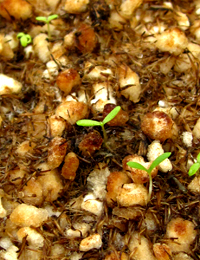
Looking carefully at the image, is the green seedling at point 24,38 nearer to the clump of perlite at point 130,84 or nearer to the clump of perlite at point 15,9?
the clump of perlite at point 15,9

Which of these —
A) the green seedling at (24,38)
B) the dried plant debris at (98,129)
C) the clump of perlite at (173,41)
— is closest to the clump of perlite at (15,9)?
the dried plant debris at (98,129)

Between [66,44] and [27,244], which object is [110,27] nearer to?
[66,44]

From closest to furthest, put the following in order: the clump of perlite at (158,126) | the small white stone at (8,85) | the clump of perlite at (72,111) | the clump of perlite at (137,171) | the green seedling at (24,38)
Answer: the clump of perlite at (137,171) → the clump of perlite at (158,126) → the clump of perlite at (72,111) → the small white stone at (8,85) → the green seedling at (24,38)

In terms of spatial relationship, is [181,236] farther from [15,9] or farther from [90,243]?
[15,9]

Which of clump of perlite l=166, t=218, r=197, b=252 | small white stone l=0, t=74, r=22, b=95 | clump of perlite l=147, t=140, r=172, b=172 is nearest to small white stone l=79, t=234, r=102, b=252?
clump of perlite l=166, t=218, r=197, b=252

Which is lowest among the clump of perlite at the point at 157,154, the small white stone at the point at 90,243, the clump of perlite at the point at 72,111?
the small white stone at the point at 90,243

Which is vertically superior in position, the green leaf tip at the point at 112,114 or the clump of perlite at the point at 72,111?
the green leaf tip at the point at 112,114
